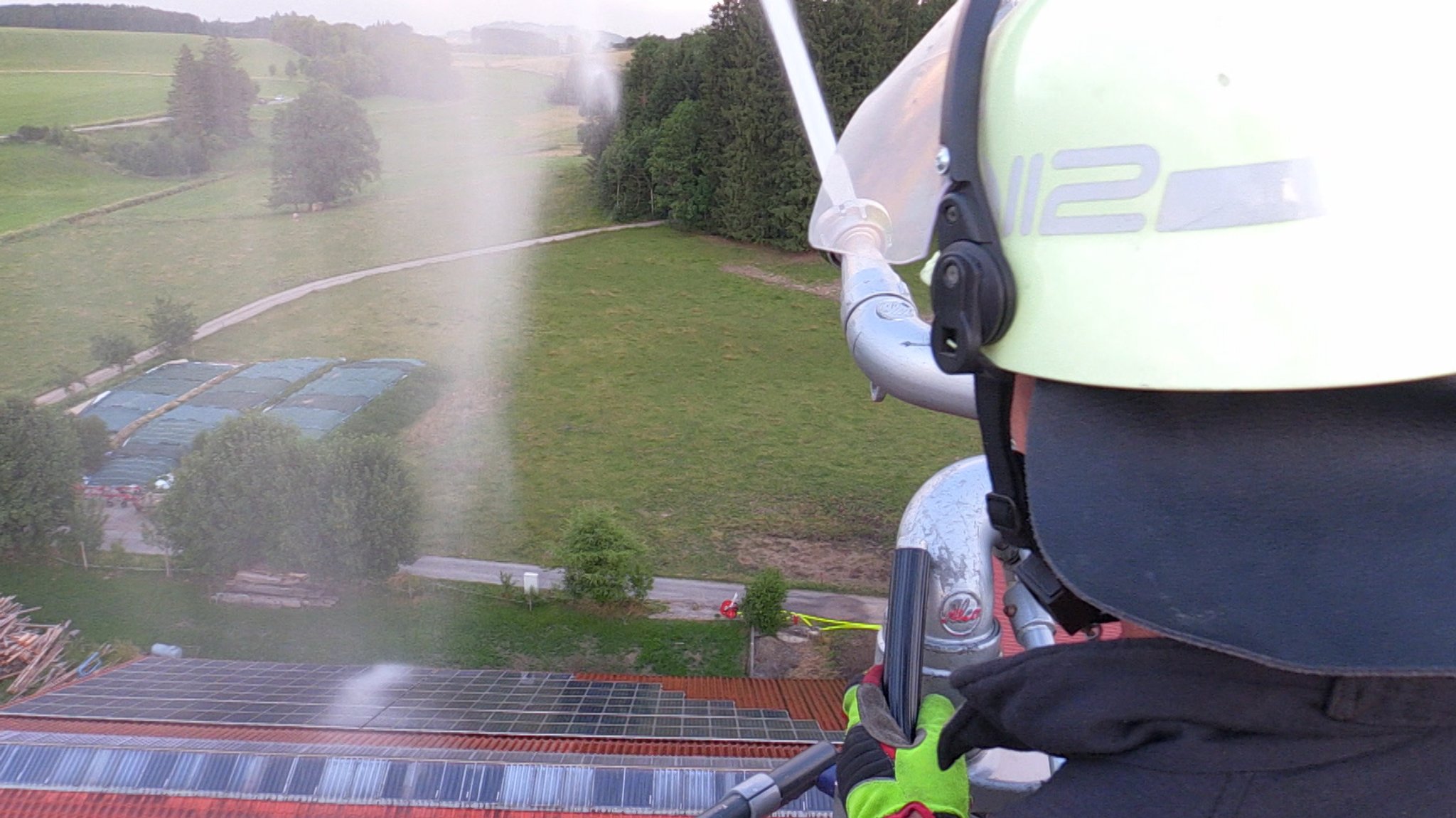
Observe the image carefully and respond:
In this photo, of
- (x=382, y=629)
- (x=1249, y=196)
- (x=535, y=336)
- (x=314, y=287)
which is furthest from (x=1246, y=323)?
(x=314, y=287)

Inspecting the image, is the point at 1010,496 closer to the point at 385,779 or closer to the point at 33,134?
the point at 385,779

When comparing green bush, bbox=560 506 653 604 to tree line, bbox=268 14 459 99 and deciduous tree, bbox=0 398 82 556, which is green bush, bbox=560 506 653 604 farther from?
tree line, bbox=268 14 459 99

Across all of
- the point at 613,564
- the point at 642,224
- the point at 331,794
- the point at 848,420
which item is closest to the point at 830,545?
the point at 613,564

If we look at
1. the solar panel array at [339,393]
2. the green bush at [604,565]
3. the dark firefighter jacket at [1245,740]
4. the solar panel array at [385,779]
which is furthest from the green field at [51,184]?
the dark firefighter jacket at [1245,740]

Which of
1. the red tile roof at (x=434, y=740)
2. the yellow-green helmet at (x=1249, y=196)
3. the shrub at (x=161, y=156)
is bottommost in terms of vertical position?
the red tile roof at (x=434, y=740)

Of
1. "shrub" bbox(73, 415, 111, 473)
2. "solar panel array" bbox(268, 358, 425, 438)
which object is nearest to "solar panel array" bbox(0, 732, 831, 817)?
"shrub" bbox(73, 415, 111, 473)

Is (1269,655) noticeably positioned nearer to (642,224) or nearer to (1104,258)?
(1104,258)

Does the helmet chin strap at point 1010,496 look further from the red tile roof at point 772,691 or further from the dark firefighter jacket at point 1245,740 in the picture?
the red tile roof at point 772,691
